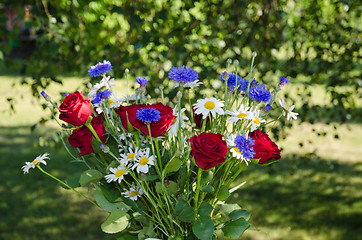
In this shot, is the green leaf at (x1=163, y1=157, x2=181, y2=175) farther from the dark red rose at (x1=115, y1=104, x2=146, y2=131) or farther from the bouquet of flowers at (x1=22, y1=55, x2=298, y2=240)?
the dark red rose at (x1=115, y1=104, x2=146, y2=131)

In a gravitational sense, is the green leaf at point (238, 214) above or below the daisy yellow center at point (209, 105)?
below

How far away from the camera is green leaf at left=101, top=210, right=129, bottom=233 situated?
2.68ft

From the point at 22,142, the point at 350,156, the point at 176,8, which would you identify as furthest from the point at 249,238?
the point at 22,142

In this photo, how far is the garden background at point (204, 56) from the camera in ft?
7.29

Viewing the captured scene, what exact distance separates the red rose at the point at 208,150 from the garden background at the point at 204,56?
0.97 meters

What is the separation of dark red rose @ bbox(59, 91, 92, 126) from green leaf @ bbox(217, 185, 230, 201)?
1.11 ft

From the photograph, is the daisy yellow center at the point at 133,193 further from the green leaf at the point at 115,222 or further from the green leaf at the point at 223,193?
the green leaf at the point at 223,193

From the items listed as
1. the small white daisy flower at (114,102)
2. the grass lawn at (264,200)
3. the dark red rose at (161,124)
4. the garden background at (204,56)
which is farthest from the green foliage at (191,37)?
the dark red rose at (161,124)

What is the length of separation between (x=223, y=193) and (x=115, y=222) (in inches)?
9.7

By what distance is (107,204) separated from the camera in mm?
861

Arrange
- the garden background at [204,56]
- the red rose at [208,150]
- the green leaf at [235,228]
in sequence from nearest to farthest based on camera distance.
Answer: the red rose at [208,150], the green leaf at [235,228], the garden background at [204,56]

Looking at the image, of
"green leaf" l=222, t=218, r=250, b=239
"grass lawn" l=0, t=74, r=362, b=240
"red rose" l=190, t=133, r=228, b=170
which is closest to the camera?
"red rose" l=190, t=133, r=228, b=170

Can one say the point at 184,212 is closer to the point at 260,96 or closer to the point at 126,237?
the point at 126,237

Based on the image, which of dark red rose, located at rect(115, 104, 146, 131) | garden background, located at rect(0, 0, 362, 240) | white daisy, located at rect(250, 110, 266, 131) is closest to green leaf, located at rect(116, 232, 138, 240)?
dark red rose, located at rect(115, 104, 146, 131)
